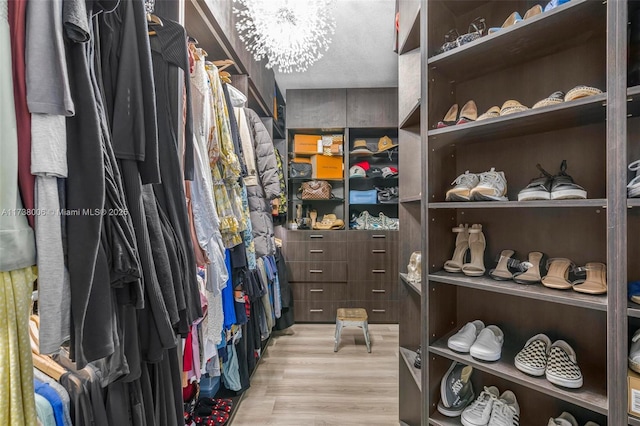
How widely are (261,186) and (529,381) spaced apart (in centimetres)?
183

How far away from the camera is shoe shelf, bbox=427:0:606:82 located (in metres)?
1.03

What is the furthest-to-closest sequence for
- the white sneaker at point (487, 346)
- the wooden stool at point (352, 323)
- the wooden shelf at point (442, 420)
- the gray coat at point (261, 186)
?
the wooden stool at point (352, 323) < the gray coat at point (261, 186) < the wooden shelf at point (442, 420) < the white sneaker at point (487, 346)

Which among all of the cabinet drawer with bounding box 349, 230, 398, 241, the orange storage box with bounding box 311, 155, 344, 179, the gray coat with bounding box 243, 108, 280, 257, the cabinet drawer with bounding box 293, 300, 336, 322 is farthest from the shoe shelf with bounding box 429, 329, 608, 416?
the orange storage box with bounding box 311, 155, 344, 179

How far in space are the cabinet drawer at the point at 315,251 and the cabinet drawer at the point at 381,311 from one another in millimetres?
554

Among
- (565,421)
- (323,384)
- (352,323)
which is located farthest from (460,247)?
(352,323)

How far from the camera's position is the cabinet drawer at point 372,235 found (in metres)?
3.41

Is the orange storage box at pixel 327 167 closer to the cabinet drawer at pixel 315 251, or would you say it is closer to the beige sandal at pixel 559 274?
the cabinet drawer at pixel 315 251

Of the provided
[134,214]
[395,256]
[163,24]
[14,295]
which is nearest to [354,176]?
[395,256]

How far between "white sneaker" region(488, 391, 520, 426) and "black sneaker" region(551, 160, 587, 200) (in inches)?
32.0

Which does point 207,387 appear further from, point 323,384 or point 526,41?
point 526,41

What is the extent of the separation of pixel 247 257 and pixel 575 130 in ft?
5.30

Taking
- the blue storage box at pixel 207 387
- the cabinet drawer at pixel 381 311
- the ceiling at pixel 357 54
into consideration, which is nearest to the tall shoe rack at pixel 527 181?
the ceiling at pixel 357 54

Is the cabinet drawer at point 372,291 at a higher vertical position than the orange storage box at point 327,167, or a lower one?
lower

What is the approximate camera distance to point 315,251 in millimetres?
3467
